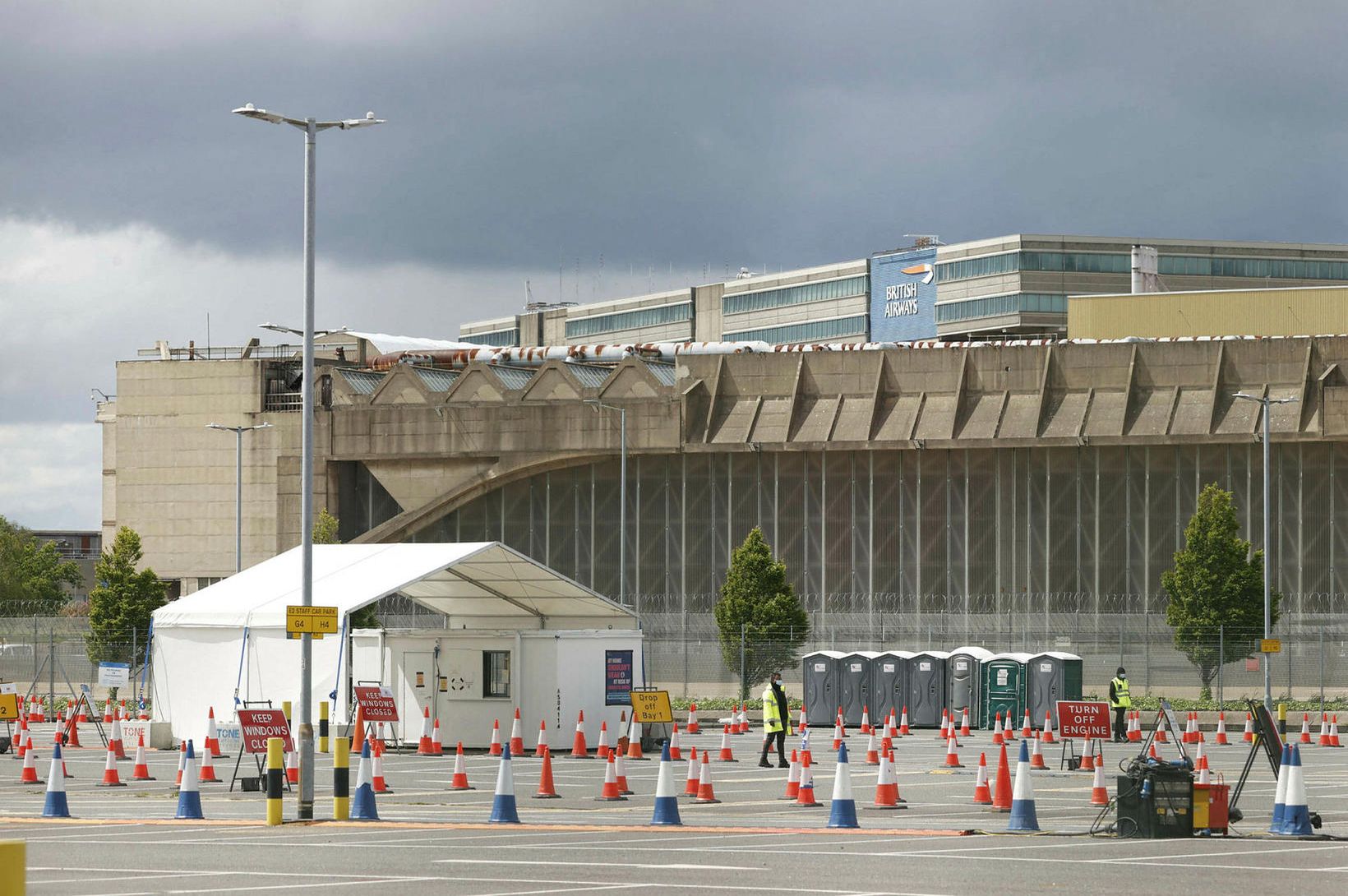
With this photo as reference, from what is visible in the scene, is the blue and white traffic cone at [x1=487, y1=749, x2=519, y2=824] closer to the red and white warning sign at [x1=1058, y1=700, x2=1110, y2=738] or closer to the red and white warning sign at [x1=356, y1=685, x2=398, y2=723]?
the red and white warning sign at [x1=1058, y1=700, x2=1110, y2=738]

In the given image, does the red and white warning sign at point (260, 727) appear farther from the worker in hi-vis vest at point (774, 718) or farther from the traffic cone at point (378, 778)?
the worker in hi-vis vest at point (774, 718)

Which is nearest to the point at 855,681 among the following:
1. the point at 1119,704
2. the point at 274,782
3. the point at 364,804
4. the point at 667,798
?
the point at 1119,704

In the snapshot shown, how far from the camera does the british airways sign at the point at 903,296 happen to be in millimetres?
136125

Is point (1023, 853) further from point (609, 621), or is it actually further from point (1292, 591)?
point (1292, 591)

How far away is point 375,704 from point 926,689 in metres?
19.8

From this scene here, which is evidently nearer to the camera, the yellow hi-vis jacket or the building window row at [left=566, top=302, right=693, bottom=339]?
the yellow hi-vis jacket

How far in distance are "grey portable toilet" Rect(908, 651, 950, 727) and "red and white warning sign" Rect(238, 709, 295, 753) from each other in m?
26.5

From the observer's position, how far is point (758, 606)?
6388 centimetres

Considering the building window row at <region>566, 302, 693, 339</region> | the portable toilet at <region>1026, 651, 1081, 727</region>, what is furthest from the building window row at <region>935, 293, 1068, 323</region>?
the portable toilet at <region>1026, 651, 1081, 727</region>

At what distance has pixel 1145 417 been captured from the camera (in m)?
71.9

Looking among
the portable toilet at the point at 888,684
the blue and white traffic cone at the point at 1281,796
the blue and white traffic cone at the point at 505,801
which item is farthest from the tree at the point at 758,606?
the blue and white traffic cone at the point at 1281,796

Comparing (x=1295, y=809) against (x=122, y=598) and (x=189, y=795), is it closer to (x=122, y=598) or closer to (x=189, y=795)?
(x=189, y=795)

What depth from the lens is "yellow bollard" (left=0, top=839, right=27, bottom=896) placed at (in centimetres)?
698

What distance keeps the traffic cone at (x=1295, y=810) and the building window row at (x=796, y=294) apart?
12266 cm
